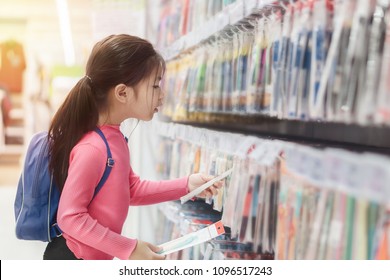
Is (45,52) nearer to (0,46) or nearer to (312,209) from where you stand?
(0,46)

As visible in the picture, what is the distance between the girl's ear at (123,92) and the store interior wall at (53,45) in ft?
5.21

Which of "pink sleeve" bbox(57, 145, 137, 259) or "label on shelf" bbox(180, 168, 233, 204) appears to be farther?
"label on shelf" bbox(180, 168, 233, 204)

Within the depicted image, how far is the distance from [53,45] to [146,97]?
2.65 m

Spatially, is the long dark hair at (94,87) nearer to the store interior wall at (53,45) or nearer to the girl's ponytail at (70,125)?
the girl's ponytail at (70,125)

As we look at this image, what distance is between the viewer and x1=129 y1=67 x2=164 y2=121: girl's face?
1.51m

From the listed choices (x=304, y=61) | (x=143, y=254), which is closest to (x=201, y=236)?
(x=143, y=254)

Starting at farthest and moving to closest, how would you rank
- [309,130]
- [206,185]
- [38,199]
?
[309,130] < [206,185] < [38,199]

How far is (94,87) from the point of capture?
1.51 m

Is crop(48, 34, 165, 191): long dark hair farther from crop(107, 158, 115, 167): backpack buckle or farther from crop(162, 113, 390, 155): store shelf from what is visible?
crop(162, 113, 390, 155): store shelf

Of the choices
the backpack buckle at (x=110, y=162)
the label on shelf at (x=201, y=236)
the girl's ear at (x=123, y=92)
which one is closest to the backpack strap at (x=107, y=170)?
the backpack buckle at (x=110, y=162)

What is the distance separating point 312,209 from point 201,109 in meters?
1.02

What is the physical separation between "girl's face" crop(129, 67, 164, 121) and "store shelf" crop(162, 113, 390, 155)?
35cm

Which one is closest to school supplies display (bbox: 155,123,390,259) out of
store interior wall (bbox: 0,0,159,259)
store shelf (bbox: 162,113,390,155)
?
store shelf (bbox: 162,113,390,155)

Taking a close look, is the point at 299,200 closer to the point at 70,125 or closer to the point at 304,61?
the point at 304,61
